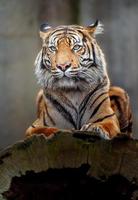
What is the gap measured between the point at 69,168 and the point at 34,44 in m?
3.55

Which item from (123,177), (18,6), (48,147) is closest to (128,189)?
(123,177)

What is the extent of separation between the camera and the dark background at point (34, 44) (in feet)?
24.3

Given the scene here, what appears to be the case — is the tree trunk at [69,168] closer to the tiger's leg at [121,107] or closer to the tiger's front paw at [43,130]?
the tiger's front paw at [43,130]

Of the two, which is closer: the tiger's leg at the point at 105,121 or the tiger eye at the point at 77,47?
the tiger's leg at the point at 105,121

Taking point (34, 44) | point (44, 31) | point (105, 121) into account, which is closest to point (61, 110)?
point (105, 121)

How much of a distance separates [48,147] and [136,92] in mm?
3452

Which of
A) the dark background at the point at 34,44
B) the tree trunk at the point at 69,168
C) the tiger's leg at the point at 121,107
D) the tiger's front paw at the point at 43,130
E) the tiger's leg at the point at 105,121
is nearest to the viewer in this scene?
the tree trunk at the point at 69,168

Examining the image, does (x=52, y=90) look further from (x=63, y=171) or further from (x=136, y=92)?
(x=136, y=92)

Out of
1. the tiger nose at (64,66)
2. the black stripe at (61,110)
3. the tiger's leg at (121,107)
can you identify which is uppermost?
the tiger nose at (64,66)

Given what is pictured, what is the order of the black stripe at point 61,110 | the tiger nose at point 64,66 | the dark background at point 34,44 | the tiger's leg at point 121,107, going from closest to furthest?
the tiger nose at point 64,66 → the black stripe at point 61,110 → the tiger's leg at point 121,107 → the dark background at point 34,44

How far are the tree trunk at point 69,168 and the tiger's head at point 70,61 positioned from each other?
122 centimetres

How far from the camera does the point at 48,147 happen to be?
4020mm

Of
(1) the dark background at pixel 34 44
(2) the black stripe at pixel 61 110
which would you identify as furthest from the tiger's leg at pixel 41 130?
(1) the dark background at pixel 34 44

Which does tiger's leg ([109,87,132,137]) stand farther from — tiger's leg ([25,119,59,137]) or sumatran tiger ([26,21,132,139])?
tiger's leg ([25,119,59,137])
